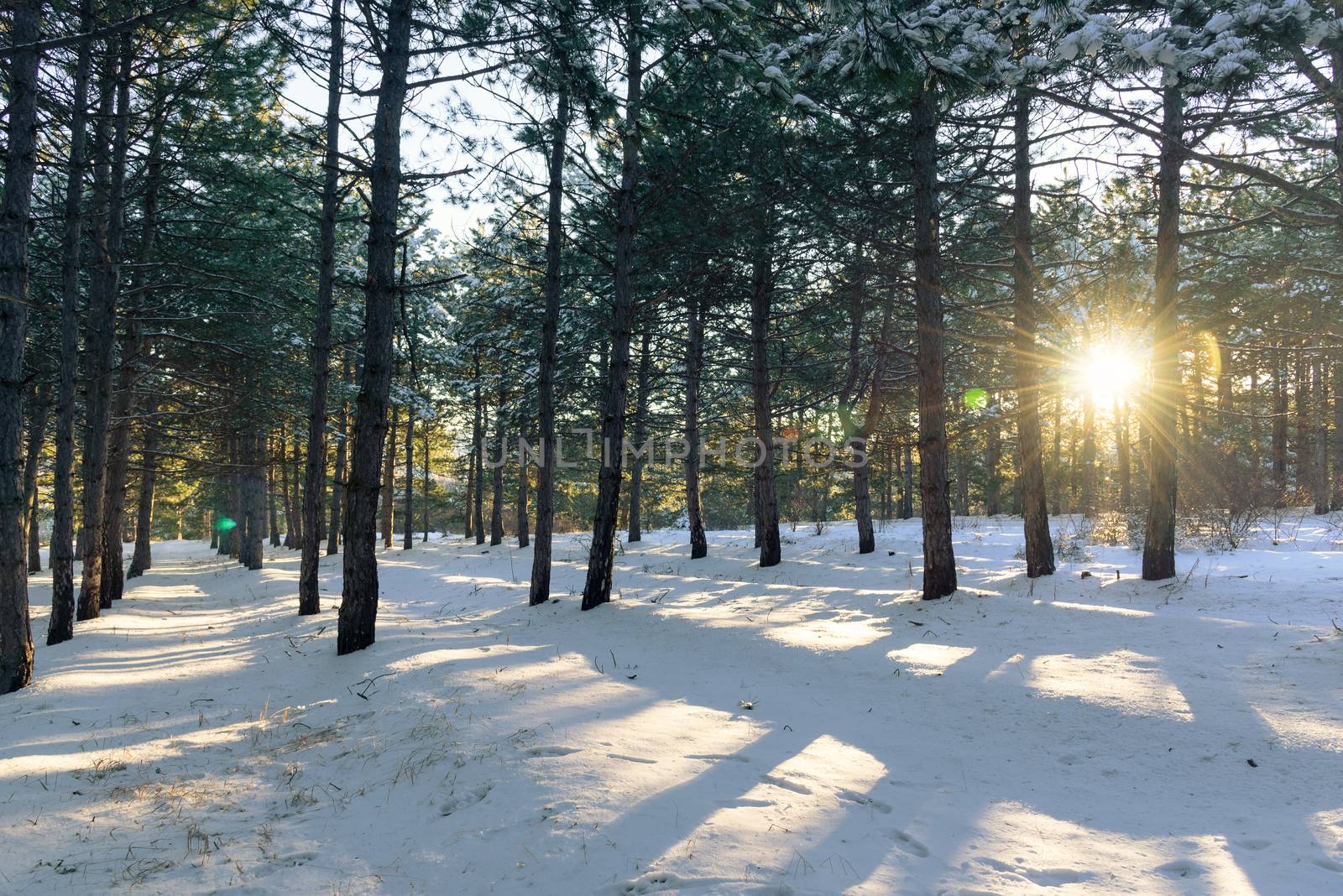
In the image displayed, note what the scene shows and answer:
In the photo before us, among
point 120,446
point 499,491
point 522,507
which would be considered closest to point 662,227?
point 120,446

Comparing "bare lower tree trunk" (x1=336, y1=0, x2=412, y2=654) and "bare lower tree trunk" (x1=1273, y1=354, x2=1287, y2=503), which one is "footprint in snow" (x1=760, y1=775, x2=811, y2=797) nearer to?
"bare lower tree trunk" (x1=336, y1=0, x2=412, y2=654)

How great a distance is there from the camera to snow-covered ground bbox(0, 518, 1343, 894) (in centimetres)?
296

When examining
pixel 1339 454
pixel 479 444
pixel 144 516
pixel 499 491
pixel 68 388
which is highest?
pixel 479 444

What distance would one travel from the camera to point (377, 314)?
7.24m

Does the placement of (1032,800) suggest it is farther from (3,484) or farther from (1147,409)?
(3,484)

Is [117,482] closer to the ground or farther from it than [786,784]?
farther from it

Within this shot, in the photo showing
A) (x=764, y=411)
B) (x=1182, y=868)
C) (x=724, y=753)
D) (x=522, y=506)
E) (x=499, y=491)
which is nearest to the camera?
(x=1182, y=868)

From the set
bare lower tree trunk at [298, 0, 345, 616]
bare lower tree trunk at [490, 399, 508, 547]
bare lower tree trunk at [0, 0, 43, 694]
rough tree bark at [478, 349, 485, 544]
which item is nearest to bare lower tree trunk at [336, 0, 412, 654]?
bare lower tree trunk at [0, 0, 43, 694]

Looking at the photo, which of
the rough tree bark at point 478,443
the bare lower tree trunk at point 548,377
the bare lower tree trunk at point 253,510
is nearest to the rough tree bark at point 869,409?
the bare lower tree trunk at point 548,377

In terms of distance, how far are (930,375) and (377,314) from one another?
7.16 meters

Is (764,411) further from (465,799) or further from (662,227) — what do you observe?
(465,799)

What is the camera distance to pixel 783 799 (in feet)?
11.6

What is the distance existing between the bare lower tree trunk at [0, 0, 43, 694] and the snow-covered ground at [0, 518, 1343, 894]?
0.81 m

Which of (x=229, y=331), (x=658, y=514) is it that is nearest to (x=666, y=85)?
(x=229, y=331)
